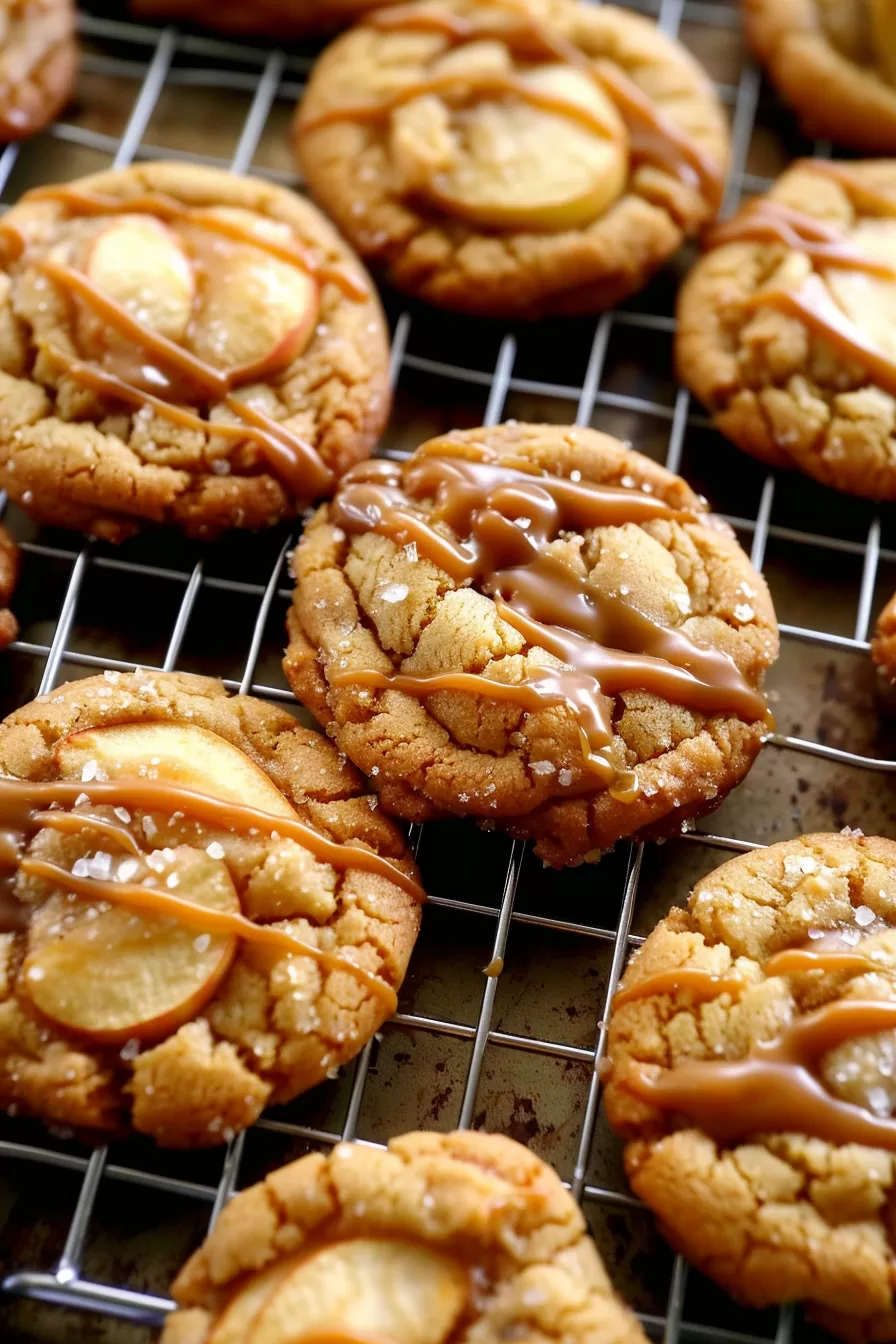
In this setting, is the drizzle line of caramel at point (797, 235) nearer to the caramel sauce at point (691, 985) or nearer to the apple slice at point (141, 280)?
the apple slice at point (141, 280)

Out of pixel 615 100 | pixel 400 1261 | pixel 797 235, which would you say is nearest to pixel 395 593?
pixel 400 1261

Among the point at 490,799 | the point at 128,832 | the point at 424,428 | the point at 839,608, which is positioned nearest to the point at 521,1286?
the point at 490,799

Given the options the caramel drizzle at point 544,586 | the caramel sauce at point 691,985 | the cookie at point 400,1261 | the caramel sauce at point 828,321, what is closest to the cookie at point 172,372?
the caramel drizzle at point 544,586

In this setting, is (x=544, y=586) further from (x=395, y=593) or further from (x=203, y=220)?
(x=203, y=220)

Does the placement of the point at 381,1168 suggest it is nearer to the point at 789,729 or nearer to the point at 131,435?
the point at 789,729

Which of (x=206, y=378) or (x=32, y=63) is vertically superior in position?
(x=32, y=63)

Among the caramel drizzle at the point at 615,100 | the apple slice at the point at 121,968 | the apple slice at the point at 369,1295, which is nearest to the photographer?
the apple slice at the point at 369,1295
